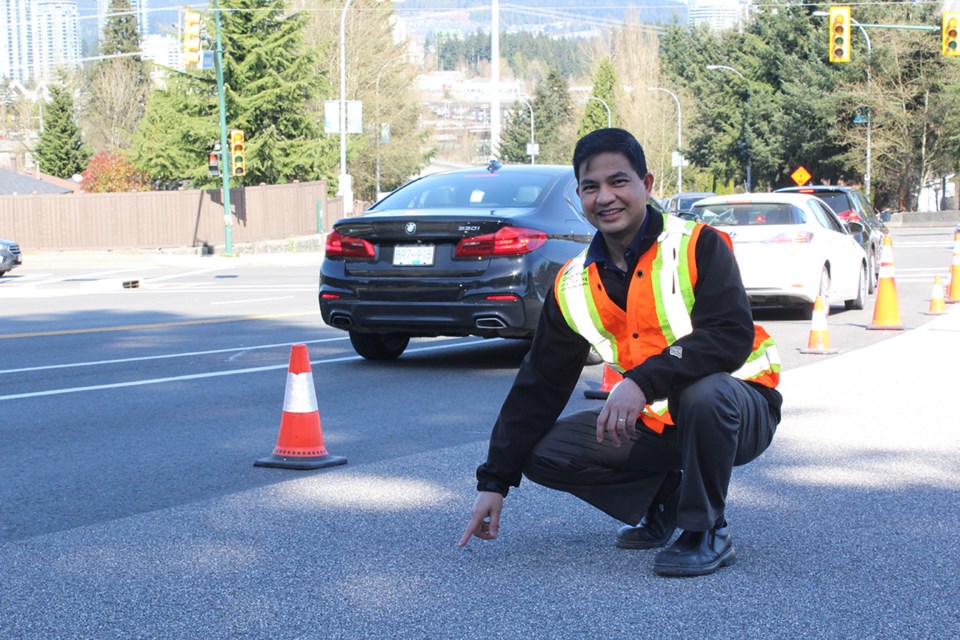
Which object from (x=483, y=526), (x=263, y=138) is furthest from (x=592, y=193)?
(x=263, y=138)

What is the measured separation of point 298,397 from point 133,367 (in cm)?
501

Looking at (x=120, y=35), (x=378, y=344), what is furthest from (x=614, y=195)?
(x=120, y=35)

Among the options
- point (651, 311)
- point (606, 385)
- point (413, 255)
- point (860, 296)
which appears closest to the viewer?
point (651, 311)

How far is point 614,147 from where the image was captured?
4523mm

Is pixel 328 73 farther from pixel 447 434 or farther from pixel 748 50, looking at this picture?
pixel 447 434

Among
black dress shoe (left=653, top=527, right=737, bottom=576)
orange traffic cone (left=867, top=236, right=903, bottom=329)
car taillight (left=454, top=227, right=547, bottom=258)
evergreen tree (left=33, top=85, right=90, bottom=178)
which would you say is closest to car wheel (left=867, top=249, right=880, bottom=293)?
orange traffic cone (left=867, top=236, right=903, bottom=329)

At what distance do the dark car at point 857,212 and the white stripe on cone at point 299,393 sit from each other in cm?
1414

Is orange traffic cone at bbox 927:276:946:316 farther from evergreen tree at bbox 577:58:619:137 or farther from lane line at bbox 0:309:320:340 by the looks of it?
evergreen tree at bbox 577:58:619:137

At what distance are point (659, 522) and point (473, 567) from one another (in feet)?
2.31

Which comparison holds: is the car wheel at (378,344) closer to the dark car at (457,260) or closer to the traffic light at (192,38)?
the dark car at (457,260)

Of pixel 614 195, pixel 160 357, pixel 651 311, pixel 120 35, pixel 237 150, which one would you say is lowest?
pixel 160 357

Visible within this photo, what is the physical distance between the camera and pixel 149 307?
61.7 feet

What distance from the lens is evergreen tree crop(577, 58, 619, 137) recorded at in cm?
10375

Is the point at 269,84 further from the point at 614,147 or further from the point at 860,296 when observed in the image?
the point at 614,147
